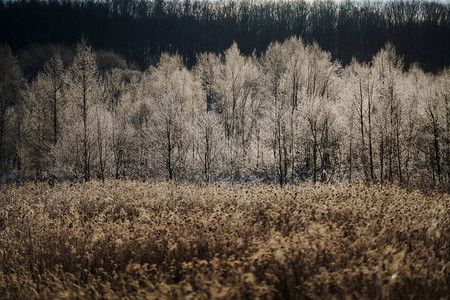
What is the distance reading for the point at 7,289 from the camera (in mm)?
3875

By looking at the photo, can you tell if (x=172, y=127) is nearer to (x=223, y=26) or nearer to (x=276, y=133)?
(x=276, y=133)

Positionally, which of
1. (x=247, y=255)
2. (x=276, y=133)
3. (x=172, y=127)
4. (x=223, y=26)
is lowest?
(x=247, y=255)

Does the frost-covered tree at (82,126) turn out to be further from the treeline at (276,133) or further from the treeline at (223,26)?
the treeline at (223,26)

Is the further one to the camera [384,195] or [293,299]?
[384,195]

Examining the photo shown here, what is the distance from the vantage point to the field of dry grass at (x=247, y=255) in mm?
3082

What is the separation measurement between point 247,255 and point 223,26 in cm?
10336

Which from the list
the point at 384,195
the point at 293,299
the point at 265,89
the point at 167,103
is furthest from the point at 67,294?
the point at 265,89

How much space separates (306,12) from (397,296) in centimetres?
11922

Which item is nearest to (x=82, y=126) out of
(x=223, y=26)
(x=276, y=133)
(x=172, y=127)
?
(x=172, y=127)

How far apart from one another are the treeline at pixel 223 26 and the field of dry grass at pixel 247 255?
76.8 m

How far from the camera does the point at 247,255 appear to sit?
13.3 feet

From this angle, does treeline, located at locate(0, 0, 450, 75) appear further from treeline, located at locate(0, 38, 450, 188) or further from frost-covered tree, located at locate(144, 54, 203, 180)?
treeline, located at locate(0, 38, 450, 188)

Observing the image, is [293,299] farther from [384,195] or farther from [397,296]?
[384,195]

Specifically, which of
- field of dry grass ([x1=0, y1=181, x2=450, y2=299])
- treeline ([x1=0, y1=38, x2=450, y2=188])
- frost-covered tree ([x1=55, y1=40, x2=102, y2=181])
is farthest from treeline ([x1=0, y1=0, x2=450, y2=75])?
field of dry grass ([x1=0, y1=181, x2=450, y2=299])
